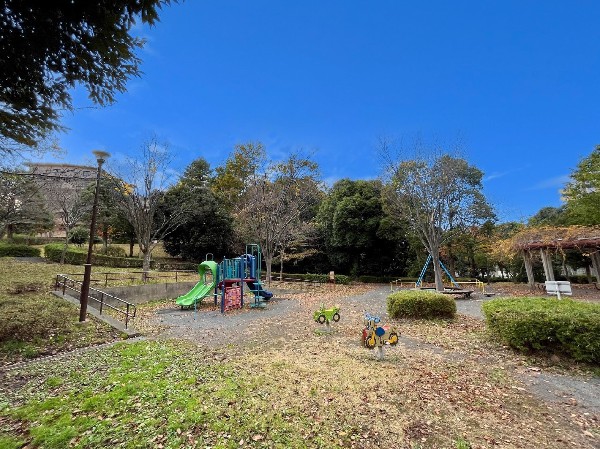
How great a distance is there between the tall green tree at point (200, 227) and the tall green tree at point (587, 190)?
25.5 metres

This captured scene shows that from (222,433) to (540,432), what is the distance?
3755 millimetres

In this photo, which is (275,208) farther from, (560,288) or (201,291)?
(560,288)

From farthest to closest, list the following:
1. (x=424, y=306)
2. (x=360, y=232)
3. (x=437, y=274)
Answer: (x=360, y=232) → (x=437, y=274) → (x=424, y=306)

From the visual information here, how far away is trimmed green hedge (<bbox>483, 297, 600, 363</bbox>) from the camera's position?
5590 mm

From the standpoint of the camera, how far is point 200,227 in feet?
90.7

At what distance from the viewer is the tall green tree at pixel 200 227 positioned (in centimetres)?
2665

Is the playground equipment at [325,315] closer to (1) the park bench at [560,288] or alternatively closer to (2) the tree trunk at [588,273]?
(1) the park bench at [560,288]

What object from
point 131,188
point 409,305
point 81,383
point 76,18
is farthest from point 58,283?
point 409,305

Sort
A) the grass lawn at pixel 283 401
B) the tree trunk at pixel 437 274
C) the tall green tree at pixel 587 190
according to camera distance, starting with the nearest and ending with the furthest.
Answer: the grass lawn at pixel 283 401 → the tree trunk at pixel 437 274 → the tall green tree at pixel 587 190

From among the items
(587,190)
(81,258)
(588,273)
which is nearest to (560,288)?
(587,190)

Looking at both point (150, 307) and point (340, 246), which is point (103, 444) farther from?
point (340, 246)

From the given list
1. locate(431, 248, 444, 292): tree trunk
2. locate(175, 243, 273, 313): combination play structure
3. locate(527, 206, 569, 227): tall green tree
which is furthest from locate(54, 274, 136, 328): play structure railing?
locate(527, 206, 569, 227): tall green tree

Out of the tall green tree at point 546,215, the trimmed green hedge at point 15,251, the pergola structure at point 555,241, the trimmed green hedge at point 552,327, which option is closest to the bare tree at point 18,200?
the trimmed green hedge at point 15,251

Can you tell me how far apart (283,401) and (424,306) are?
6.87 metres
